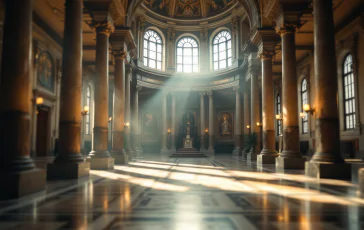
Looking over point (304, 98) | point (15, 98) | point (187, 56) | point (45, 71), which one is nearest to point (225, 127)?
point (187, 56)

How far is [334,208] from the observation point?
20.5 ft

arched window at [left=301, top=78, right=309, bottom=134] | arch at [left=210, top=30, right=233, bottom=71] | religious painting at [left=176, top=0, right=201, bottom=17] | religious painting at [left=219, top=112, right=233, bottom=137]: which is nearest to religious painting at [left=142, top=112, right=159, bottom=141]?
religious painting at [left=219, top=112, right=233, bottom=137]

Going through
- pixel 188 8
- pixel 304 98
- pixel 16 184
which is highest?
pixel 188 8

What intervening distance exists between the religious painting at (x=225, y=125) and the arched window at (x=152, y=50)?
40.2ft

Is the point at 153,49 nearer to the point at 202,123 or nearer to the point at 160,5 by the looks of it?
the point at 160,5

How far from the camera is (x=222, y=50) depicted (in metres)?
41.4

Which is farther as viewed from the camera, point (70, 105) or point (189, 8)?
point (189, 8)

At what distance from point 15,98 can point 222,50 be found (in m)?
36.1

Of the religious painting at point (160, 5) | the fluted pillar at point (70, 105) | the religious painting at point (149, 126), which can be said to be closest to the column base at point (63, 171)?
the fluted pillar at point (70, 105)

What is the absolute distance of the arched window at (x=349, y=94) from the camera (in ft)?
75.4

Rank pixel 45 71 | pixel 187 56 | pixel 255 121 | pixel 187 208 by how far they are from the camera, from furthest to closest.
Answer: pixel 187 56
pixel 255 121
pixel 45 71
pixel 187 208

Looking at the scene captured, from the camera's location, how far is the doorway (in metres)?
25.1

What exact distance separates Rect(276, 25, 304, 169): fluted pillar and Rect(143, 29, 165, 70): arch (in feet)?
83.0

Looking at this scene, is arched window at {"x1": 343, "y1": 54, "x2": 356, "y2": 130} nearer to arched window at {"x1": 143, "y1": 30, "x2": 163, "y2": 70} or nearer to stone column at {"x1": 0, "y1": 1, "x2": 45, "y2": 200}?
stone column at {"x1": 0, "y1": 1, "x2": 45, "y2": 200}
